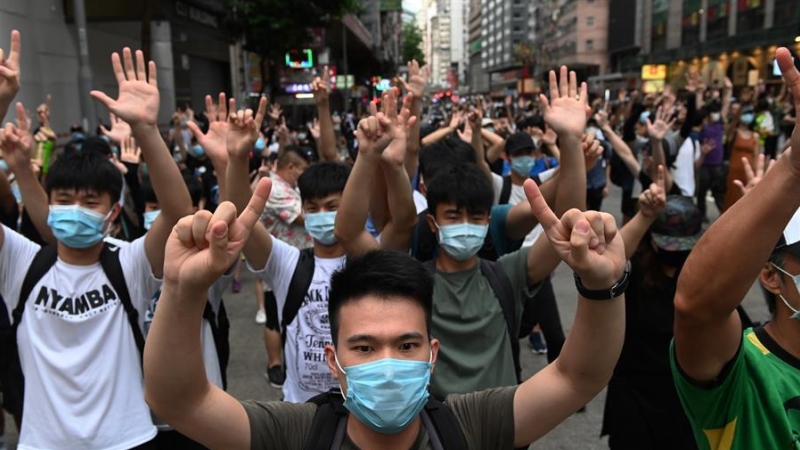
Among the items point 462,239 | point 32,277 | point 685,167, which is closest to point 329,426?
point 462,239

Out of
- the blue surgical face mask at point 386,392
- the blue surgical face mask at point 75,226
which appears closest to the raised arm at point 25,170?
the blue surgical face mask at point 75,226

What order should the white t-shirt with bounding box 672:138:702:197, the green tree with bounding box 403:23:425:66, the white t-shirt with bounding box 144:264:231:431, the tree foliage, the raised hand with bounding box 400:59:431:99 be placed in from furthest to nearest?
1. the green tree with bounding box 403:23:425:66
2. the tree foliage
3. the white t-shirt with bounding box 672:138:702:197
4. the raised hand with bounding box 400:59:431:99
5. the white t-shirt with bounding box 144:264:231:431

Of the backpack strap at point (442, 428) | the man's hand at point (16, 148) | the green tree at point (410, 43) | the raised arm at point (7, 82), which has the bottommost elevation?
the backpack strap at point (442, 428)

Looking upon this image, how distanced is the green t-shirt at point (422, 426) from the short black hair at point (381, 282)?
0.22 meters

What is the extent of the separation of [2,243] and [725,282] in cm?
255

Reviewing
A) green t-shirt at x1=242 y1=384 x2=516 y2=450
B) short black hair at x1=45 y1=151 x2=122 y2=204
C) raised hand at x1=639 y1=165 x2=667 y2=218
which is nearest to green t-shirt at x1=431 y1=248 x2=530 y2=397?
raised hand at x1=639 y1=165 x2=667 y2=218

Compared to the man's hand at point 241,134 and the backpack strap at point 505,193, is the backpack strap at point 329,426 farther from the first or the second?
the backpack strap at point 505,193

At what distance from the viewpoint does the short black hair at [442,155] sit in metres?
4.36

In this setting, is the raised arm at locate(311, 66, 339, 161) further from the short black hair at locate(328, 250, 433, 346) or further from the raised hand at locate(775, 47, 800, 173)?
the raised hand at locate(775, 47, 800, 173)

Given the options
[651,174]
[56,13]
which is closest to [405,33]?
[56,13]

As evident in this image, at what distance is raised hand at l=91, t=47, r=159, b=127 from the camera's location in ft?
8.40

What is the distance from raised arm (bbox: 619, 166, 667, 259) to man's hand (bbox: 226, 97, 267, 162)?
169 cm

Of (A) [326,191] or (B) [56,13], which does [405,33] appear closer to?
(B) [56,13]

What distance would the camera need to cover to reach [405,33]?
117625 mm
